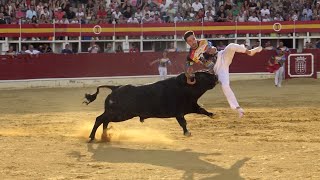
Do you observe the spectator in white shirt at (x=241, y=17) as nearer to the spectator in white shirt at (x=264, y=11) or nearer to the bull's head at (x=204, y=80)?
the spectator in white shirt at (x=264, y=11)

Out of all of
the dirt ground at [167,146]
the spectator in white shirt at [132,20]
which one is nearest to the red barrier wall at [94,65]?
the spectator in white shirt at [132,20]

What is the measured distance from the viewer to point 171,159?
271 inches

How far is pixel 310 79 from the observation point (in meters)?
20.1

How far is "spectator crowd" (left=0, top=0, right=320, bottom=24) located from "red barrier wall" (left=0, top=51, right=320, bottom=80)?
1.80 m

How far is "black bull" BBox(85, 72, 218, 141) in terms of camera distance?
812 cm

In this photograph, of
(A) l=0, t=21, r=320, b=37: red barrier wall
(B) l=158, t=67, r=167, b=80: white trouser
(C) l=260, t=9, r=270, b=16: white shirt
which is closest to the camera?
(B) l=158, t=67, r=167, b=80: white trouser

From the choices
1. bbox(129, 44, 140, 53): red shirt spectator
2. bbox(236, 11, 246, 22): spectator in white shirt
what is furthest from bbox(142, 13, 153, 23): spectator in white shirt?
bbox(236, 11, 246, 22): spectator in white shirt

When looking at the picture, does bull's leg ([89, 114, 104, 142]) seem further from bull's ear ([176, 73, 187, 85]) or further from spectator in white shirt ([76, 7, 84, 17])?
spectator in white shirt ([76, 7, 84, 17])

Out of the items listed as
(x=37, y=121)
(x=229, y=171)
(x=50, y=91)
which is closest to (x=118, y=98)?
(x=229, y=171)

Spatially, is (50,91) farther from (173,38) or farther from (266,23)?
(266,23)

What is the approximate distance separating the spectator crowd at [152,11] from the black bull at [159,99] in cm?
1265

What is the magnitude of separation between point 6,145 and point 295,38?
16649mm

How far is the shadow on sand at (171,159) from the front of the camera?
609 centimetres

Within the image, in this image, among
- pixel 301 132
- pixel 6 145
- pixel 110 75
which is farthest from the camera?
pixel 110 75
